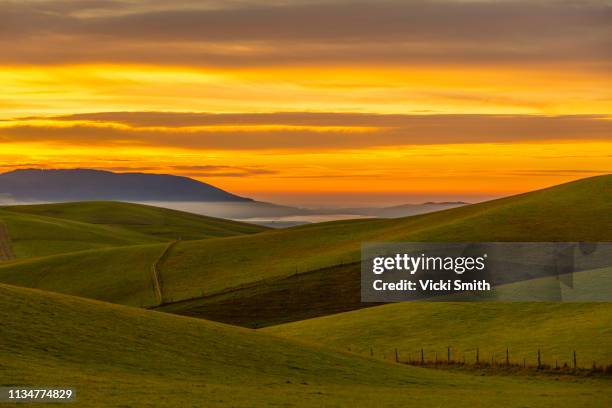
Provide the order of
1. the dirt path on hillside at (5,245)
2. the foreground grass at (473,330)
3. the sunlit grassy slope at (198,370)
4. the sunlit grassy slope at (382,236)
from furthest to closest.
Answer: the dirt path on hillside at (5,245), the sunlit grassy slope at (382,236), the foreground grass at (473,330), the sunlit grassy slope at (198,370)

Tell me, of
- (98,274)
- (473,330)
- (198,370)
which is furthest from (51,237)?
(198,370)

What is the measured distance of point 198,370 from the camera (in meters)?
40.8

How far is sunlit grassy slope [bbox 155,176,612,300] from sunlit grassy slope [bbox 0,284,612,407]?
45.3 meters

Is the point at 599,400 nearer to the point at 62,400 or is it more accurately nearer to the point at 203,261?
the point at 62,400

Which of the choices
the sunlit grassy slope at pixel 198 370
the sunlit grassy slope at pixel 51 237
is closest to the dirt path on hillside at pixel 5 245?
the sunlit grassy slope at pixel 51 237

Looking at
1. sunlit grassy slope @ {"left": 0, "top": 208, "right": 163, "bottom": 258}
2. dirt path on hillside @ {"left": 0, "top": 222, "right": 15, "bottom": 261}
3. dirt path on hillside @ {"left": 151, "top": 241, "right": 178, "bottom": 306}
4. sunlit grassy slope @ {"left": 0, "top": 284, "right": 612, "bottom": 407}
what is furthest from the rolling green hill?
sunlit grassy slope @ {"left": 0, "top": 208, "right": 163, "bottom": 258}

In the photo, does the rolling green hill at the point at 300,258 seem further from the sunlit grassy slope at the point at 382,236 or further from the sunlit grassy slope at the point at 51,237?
the sunlit grassy slope at the point at 51,237

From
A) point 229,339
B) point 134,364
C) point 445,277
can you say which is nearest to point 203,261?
point 445,277

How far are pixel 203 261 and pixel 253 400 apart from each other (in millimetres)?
79704

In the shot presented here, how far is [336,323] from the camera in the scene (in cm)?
7288

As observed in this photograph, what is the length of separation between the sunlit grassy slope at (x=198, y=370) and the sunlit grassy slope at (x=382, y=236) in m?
45.3

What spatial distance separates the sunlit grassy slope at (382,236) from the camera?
98188 mm

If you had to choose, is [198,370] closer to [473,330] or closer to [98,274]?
[473,330]

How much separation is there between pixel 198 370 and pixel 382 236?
77038 millimetres
